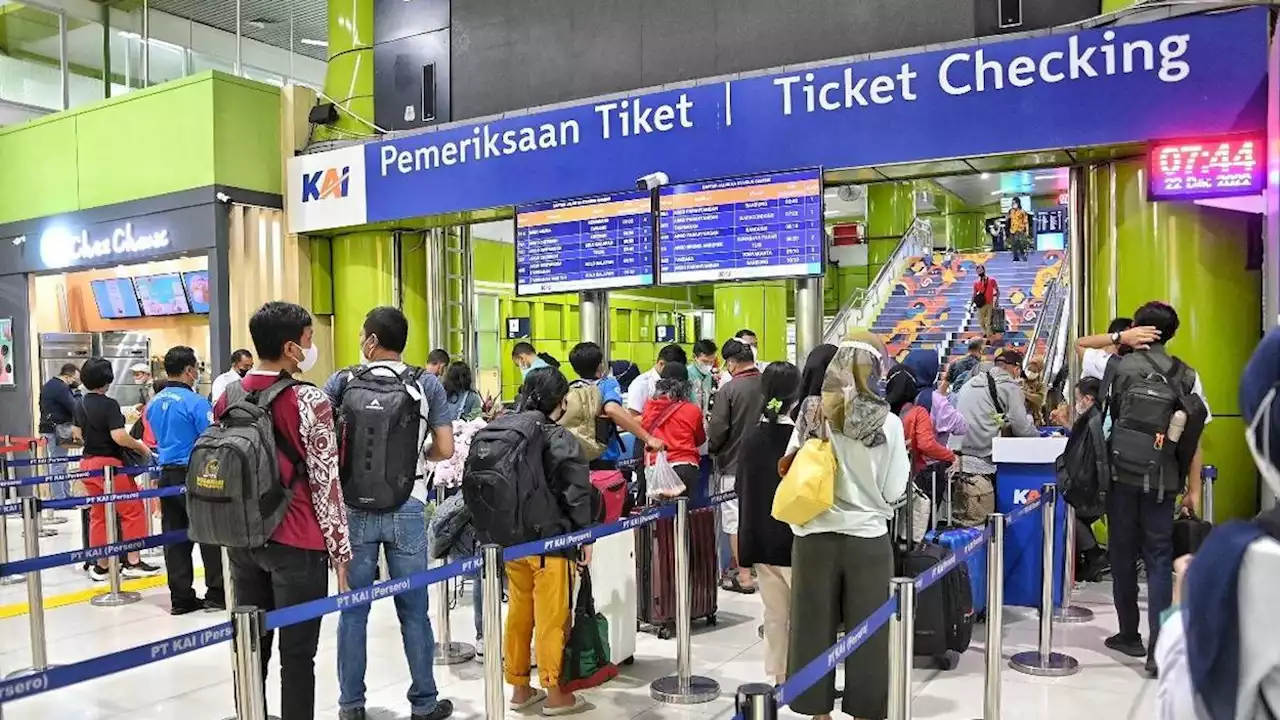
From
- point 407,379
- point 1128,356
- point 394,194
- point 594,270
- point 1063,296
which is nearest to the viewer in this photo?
point 407,379

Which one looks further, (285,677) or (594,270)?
(594,270)

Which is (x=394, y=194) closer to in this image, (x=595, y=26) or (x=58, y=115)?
(x=595, y=26)

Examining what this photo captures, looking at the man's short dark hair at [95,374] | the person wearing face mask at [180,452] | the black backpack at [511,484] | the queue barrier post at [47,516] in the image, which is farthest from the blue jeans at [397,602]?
the queue barrier post at [47,516]

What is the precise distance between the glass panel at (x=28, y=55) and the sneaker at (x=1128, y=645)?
13.7 metres

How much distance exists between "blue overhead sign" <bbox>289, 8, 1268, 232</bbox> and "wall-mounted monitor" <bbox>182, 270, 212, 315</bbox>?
3416mm

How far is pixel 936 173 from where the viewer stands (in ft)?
23.7

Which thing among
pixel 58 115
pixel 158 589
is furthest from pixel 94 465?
pixel 58 115

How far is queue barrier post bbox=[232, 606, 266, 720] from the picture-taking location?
2576mm

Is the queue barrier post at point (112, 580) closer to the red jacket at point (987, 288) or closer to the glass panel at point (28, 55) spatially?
the glass panel at point (28, 55)

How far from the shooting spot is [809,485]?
322cm

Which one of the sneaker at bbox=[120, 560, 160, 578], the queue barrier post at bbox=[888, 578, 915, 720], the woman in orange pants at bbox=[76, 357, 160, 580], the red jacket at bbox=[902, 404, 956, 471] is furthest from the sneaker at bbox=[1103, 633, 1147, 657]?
the sneaker at bbox=[120, 560, 160, 578]

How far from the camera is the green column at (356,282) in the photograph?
32.6ft

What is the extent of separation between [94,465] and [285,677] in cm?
448

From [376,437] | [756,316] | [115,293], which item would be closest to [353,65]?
[115,293]
